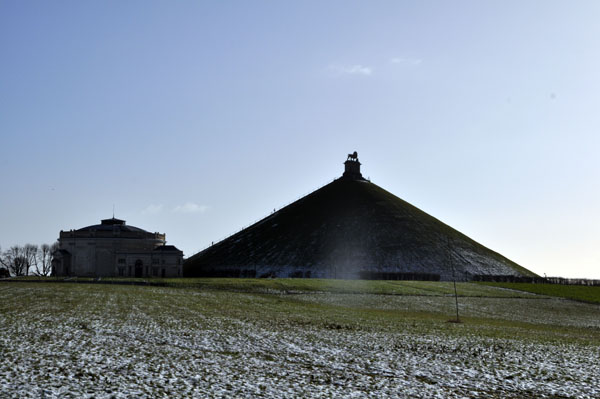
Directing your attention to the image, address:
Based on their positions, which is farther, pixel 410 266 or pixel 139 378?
pixel 410 266

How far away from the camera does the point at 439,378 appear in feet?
68.1

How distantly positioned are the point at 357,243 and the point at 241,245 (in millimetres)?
35173

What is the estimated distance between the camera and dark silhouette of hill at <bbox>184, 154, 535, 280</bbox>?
14400 centimetres

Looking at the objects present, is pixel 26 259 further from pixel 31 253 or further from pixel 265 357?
pixel 265 357

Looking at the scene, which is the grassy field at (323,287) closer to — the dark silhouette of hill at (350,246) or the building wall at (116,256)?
the building wall at (116,256)

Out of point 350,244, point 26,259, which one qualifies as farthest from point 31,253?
point 350,244

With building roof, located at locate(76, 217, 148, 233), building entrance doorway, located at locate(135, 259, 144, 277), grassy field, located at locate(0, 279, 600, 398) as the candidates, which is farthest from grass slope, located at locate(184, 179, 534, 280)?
grassy field, located at locate(0, 279, 600, 398)

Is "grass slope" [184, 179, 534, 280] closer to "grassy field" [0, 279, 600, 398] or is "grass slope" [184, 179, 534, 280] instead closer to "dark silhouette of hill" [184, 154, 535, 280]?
"dark silhouette of hill" [184, 154, 535, 280]

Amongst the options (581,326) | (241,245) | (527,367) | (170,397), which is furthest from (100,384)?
(241,245)

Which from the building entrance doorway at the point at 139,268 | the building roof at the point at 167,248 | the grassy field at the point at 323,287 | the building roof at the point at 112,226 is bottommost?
the grassy field at the point at 323,287

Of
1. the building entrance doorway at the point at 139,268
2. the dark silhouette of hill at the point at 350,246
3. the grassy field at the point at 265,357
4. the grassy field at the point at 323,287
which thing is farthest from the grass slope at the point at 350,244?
the grassy field at the point at 265,357

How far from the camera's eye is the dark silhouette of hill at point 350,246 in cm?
14400

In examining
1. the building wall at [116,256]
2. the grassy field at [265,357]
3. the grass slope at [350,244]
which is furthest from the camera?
the grass slope at [350,244]

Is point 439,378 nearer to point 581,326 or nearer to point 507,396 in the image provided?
point 507,396
